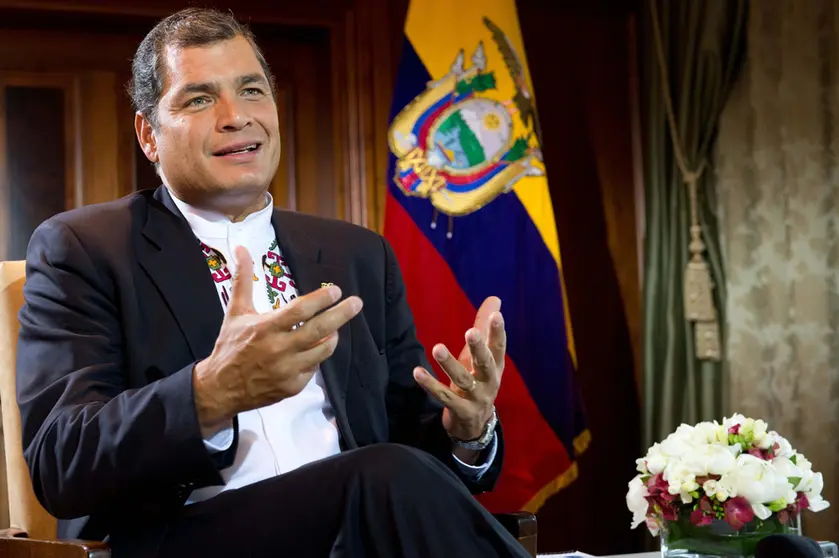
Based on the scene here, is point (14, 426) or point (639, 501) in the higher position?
point (14, 426)

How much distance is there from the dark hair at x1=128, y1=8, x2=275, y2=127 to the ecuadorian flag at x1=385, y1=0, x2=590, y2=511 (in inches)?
63.9

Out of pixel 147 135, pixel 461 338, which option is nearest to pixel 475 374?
pixel 147 135

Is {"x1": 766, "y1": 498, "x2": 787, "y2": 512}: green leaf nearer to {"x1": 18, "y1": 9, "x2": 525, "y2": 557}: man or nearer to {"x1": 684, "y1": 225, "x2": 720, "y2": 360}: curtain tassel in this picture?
{"x1": 18, "y1": 9, "x2": 525, "y2": 557}: man

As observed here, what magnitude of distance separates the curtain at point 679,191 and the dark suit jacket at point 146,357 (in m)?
1.97

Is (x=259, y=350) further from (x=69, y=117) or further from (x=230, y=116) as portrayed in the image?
(x=69, y=117)

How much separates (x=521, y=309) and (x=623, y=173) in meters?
0.87

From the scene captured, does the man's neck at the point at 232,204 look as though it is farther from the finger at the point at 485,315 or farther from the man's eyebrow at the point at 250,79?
the finger at the point at 485,315

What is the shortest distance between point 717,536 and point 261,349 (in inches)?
39.8

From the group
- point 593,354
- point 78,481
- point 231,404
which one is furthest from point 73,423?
point 593,354

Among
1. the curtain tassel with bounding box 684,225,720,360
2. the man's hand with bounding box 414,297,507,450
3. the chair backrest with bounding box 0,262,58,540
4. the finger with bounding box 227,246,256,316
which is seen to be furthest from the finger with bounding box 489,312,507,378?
the curtain tassel with bounding box 684,225,720,360

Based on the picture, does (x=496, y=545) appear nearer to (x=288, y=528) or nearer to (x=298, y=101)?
(x=288, y=528)

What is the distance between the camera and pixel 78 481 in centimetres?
139

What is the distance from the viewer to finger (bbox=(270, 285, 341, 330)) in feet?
4.12

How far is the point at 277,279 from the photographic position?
1.83 m
